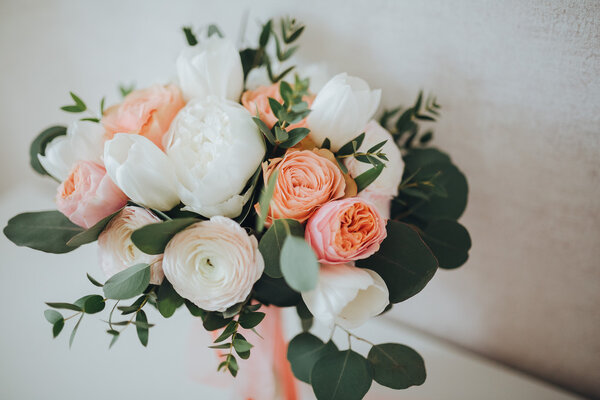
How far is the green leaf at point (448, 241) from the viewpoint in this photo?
0.56 m

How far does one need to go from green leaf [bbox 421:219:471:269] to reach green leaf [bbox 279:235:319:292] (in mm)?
290

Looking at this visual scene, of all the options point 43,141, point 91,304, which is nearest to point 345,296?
point 91,304

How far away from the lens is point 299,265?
1.13 ft

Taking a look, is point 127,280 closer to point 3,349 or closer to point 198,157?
point 198,157

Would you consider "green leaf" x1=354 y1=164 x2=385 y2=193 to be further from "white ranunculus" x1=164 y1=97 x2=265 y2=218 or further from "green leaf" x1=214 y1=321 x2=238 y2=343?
"green leaf" x1=214 y1=321 x2=238 y2=343

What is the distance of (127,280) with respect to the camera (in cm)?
42

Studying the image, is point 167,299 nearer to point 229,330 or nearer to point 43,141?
point 229,330

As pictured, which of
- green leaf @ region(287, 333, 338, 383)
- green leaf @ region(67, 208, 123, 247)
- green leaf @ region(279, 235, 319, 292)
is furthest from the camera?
green leaf @ region(287, 333, 338, 383)

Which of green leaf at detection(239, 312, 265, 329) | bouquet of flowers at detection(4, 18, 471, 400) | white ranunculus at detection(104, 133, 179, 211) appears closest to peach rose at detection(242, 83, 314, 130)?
bouquet of flowers at detection(4, 18, 471, 400)

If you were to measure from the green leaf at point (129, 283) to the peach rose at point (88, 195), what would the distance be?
0.30ft

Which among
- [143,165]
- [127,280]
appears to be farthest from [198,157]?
[127,280]

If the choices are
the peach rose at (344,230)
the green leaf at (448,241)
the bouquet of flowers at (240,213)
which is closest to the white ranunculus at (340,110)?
the bouquet of flowers at (240,213)

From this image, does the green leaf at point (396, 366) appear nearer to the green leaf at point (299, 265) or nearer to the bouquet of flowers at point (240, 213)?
the bouquet of flowers at point (240, 213)

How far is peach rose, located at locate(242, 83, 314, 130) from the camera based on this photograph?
47 centimetres
